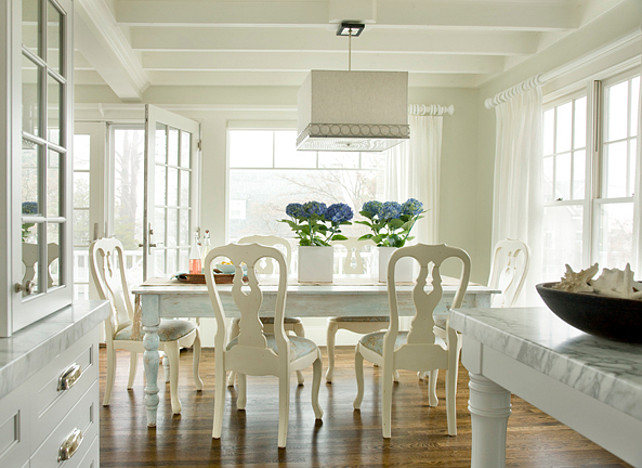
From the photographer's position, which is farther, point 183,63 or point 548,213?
point 183,63

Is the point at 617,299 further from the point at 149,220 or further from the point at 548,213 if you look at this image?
the point at 149,220

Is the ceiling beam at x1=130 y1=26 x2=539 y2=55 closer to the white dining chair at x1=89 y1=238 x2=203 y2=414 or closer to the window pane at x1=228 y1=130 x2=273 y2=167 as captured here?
the white dining chair at x1=89 y1=238 x2=203 y2=414

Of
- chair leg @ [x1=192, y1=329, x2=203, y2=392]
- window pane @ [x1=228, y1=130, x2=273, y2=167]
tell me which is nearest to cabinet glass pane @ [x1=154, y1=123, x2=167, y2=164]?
window pane @ [x1=228, y1=130, x2=273, y2=167]

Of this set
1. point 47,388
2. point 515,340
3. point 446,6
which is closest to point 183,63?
point 446,6

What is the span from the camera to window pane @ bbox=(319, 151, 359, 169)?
18.5 ft

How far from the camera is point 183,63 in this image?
4.43 metres

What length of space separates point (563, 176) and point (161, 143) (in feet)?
10.8

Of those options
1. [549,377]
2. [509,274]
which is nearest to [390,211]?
[509,274]

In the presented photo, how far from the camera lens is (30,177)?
1.40 meters

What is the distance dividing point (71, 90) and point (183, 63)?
2.95 meters

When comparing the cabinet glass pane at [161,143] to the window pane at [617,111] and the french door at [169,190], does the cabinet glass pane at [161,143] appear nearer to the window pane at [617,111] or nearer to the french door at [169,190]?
the french door at [169,190]

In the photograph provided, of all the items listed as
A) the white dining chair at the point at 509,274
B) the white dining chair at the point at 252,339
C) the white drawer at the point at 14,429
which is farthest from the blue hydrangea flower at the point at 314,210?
the white drawer at the point at 14,429

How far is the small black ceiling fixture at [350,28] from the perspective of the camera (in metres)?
3.36

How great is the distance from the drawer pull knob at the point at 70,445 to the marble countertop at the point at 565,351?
3.52ft
